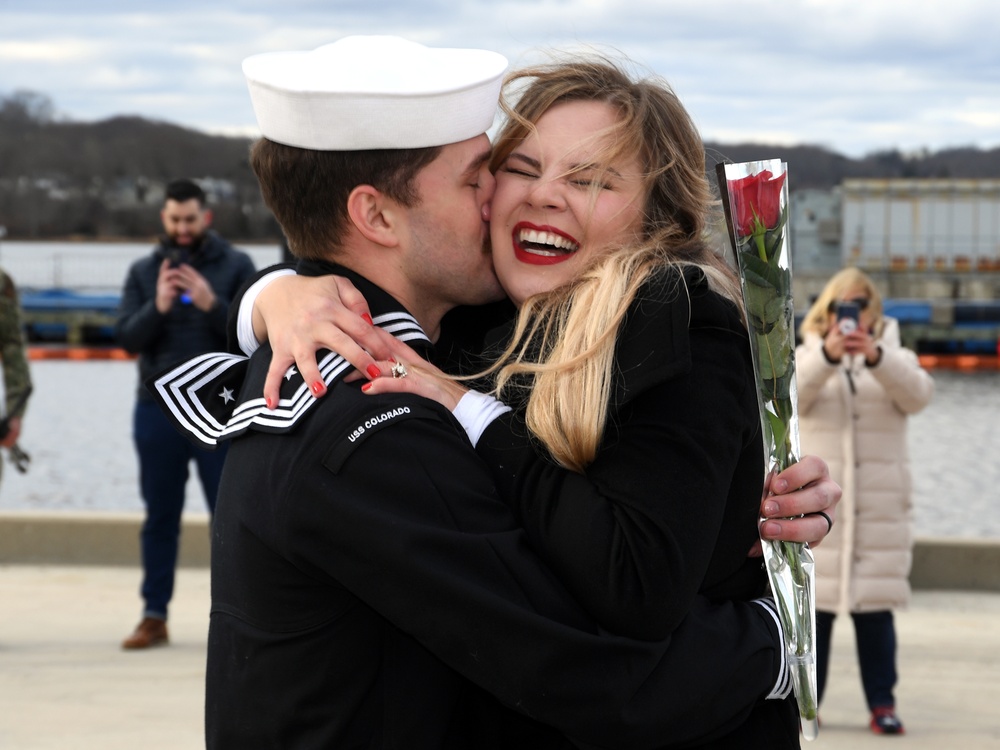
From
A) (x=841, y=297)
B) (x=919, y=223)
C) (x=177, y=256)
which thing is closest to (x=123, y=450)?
(x=177, y=256)

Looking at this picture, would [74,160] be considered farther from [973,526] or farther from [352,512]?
[352,512]

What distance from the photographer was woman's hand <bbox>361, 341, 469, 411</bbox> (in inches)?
75.0

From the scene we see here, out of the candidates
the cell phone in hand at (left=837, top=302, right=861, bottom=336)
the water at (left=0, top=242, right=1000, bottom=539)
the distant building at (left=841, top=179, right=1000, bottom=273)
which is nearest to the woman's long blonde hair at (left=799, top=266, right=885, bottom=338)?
the cell phone in hand at (left=837, top=302, right=861, bottom=336)

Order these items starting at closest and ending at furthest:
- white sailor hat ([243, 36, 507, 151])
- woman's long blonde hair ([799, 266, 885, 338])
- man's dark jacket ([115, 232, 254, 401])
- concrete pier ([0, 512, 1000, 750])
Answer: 1. white sailor hat ([243, 36, 507, 151])
2. concrete pier ([0, 512, 1000, 750])
3. woman's long blonde hair ([799, 266, 885, 338])
4. man's dark jacket ([115, 232, 254, 401])

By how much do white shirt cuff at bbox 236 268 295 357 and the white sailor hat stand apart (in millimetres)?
425

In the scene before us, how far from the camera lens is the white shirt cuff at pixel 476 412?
200 centimetres

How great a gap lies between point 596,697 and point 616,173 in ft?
3.06

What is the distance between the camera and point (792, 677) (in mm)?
2156

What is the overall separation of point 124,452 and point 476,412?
18894 millimetres

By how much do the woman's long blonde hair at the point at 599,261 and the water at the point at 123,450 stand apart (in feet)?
34.0

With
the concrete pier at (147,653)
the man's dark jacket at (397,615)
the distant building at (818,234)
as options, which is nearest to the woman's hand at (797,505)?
the man's dark jacket at (397,615)

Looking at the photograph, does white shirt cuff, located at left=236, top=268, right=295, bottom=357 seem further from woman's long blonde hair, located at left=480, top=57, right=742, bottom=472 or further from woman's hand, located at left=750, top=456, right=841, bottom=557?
woman's hand, located at left=750, top=456, right=841, bottom=557

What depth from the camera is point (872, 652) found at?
17.0 feet

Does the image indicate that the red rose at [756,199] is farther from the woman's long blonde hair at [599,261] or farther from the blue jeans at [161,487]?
the blue jeans at [161,487]
